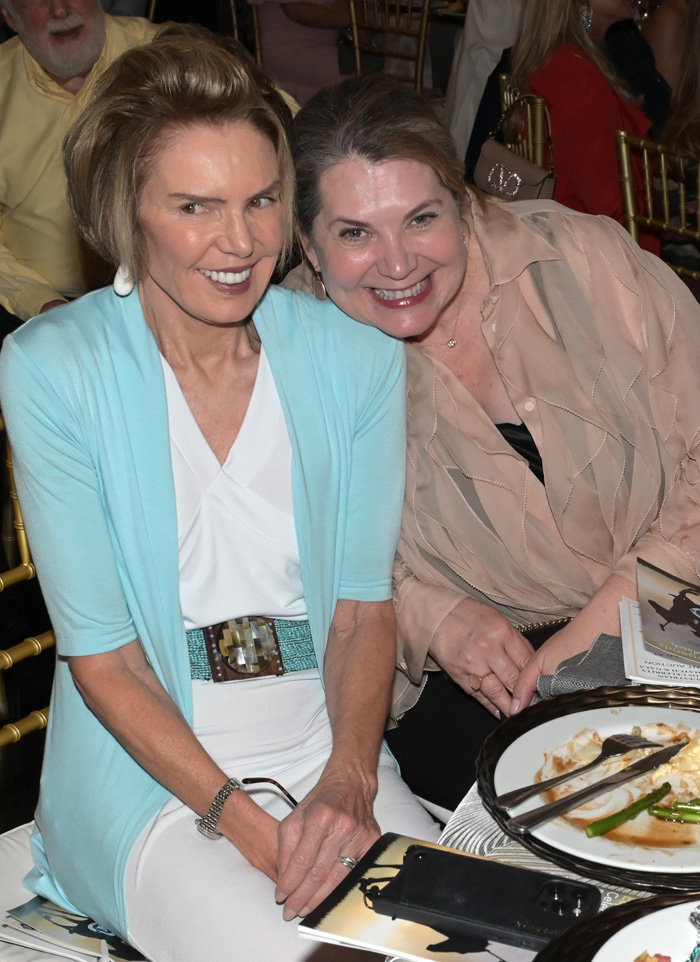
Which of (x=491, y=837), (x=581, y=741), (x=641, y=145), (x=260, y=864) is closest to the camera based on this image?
(x=491, y=837)

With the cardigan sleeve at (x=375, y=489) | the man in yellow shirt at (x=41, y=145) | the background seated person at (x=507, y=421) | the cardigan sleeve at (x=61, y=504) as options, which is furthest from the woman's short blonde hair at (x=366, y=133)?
the man in yellow shirt at (x=41, y=145)

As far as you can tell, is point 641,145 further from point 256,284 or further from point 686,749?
point 686,749

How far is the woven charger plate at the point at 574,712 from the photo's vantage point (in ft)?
3.31

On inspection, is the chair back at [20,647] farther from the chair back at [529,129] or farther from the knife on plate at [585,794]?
the chair back at [529,129]

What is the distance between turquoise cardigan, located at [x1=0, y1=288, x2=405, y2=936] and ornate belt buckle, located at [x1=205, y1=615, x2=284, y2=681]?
0.22 ft

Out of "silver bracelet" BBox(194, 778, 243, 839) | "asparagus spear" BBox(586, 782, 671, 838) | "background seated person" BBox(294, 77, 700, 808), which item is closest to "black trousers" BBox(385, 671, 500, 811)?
"background seated person" BBox(294, 77, 700, 808)

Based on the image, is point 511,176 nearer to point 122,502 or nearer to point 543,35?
point 543,35

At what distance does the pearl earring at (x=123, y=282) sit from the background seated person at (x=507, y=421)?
35 centimetres

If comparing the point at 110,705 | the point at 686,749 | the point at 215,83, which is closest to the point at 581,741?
the point at 686,749

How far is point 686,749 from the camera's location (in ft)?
3.86

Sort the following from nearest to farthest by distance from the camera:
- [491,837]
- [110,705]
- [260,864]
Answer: [491,837] → [260,864] → [110,705]

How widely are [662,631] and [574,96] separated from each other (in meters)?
2.55

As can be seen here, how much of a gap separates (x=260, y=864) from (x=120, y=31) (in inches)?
120

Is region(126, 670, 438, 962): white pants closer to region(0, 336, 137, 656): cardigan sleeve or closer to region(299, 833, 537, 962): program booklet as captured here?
region(0, 336, 137, 656): cardigan sleeve
